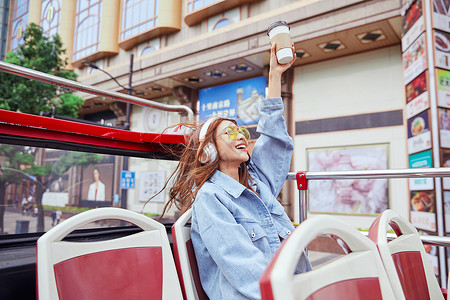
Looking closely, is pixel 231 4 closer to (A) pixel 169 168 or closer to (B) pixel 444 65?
(B) pixel 444 65

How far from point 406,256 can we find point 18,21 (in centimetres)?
2954

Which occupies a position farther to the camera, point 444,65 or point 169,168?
point 444,65

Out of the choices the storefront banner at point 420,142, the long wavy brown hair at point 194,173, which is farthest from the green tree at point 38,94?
the storefront banner at point 420,142

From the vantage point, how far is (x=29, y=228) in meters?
2.44

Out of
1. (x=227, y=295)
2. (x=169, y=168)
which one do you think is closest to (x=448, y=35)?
(x=169, y=168)

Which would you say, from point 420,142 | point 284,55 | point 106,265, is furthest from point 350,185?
point 106,265

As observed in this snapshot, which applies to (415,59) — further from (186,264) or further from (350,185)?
(186,264)

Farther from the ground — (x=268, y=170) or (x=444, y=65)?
(x=444, y=65)

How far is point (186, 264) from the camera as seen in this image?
1.38 metres

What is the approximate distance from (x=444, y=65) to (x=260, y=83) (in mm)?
7146

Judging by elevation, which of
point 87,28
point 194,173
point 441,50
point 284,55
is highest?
point 87,28

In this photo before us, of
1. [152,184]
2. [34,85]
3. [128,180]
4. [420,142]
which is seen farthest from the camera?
[34,85]

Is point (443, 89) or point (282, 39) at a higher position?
point (443, 89)

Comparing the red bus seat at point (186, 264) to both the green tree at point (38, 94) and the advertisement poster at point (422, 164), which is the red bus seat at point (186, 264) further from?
the advertisement poster at point (422, 164)
